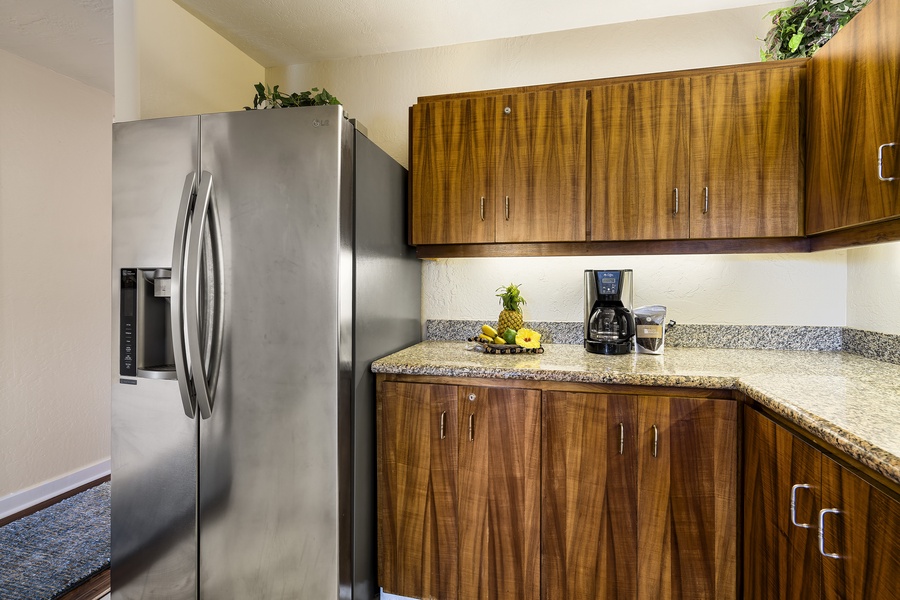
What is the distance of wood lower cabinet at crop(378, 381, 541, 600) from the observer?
5.45 feet

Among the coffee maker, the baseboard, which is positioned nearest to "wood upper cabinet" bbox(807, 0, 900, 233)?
the coffee maker

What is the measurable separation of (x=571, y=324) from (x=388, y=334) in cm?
93

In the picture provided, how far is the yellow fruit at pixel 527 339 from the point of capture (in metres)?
2.02

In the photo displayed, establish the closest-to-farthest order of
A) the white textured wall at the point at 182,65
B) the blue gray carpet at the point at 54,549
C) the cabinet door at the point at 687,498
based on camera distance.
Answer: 1. the cabinet door at the point at 687,498
2. the blue gray carpet at the point at 54,549
3. the white textured wall at the point at 182,65

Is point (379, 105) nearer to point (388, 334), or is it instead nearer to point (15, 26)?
point (388, 334)

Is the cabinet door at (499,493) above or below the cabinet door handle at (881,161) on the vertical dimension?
below

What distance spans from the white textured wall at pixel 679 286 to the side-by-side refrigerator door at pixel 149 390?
124 cm

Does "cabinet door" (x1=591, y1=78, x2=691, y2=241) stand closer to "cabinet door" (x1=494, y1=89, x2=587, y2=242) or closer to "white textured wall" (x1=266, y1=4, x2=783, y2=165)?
"cabinet door" (x1=494, y1=89, x2=587, y2=242)

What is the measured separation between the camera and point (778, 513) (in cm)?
125

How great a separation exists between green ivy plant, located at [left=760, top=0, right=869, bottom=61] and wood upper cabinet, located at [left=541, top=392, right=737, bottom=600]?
1.44 meters

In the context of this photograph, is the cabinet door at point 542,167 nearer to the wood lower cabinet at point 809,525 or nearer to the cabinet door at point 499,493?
the cabinet door at point 499,493

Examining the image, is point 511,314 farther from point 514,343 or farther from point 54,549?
point 54,549

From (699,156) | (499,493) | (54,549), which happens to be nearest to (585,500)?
(499,493)

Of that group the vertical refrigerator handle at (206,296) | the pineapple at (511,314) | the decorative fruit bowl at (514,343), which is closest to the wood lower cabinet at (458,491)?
the decorative fruit bowl at (514,343)
